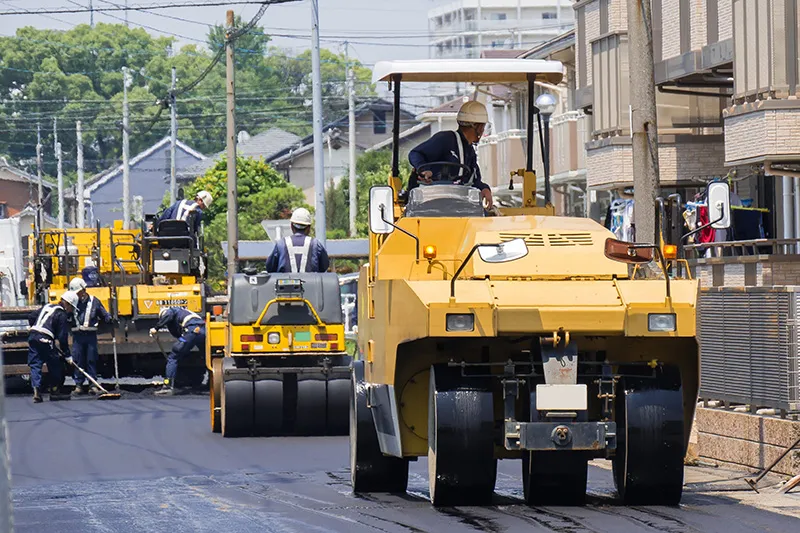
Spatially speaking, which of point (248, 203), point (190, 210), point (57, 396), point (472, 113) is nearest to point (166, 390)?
point (57, 396)

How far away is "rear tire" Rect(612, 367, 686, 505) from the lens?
32.8ft

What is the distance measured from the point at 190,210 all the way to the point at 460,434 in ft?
58.4

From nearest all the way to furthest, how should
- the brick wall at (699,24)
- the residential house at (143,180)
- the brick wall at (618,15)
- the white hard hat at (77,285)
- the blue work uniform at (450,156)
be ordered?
the blue work uniform at (450,156)
the brick wall at (699,24)
the white hard hat at (77,285)
the brick wall at (618,15)
the residential house at (143,180)

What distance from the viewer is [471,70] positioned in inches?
476

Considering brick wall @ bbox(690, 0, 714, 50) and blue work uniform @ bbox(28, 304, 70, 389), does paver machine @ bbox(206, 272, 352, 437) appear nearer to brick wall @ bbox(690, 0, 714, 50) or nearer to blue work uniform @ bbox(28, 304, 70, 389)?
blue work uniform @ bbox(28, 304, 70, 389)

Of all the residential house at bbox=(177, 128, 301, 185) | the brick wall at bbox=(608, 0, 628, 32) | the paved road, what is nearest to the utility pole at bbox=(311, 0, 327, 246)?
the brick wall at bbox=(608, 0, 628, 32)

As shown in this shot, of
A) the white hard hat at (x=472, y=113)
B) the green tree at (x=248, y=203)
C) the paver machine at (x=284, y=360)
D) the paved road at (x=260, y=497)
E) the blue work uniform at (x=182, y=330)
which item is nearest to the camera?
the paved road at (x=260, y=497)

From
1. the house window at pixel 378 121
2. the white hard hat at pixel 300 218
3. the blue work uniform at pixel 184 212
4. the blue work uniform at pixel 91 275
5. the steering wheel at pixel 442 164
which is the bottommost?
the blue work uniform at pixel 91 275

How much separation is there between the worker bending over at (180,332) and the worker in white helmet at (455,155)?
1355cm

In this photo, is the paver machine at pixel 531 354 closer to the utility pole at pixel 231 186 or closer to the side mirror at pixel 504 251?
the side mirror at pixel 504 251

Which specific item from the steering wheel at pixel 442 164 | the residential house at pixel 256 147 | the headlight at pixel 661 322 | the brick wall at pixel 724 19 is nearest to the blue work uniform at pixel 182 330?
the brick wall at pixel 724 19

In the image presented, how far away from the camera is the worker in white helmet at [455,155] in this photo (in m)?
11.8

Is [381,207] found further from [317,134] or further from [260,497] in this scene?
[317,134]

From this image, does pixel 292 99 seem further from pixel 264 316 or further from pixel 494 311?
pixel 494 311
